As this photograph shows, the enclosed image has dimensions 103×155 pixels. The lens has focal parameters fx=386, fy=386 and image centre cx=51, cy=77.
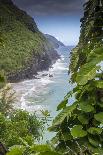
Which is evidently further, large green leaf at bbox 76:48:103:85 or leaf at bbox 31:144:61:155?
large green leaf at bbox 76:48:103:85

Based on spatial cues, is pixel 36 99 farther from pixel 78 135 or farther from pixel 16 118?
pixel 78 135

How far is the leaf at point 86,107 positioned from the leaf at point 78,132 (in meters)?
0.18

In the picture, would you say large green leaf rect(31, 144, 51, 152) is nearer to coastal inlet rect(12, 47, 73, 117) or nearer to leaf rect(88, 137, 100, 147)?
leaf rect(88, 137, 100, 147)

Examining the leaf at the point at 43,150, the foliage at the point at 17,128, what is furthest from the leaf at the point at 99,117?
the foliage at the point at 17,128

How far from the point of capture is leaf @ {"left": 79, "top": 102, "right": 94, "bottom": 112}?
375 centimetres

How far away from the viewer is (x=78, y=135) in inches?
142

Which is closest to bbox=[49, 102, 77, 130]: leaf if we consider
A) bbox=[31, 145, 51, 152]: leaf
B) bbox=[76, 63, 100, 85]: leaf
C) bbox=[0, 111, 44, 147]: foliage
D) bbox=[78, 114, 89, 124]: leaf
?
bbox=[78, 114, 89, 124]: leaf

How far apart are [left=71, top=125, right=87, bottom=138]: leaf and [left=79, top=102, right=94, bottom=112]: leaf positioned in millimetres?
183

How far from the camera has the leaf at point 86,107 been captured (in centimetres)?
375

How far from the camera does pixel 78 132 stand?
3627mm

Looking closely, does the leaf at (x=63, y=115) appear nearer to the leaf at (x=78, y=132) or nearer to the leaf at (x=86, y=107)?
the leaf at (x=86, y=107)

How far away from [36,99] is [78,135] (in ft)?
372

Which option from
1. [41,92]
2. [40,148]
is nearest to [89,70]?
[40,148]

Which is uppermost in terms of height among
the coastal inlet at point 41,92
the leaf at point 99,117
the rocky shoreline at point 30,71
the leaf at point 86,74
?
the leaf at point 86,74
